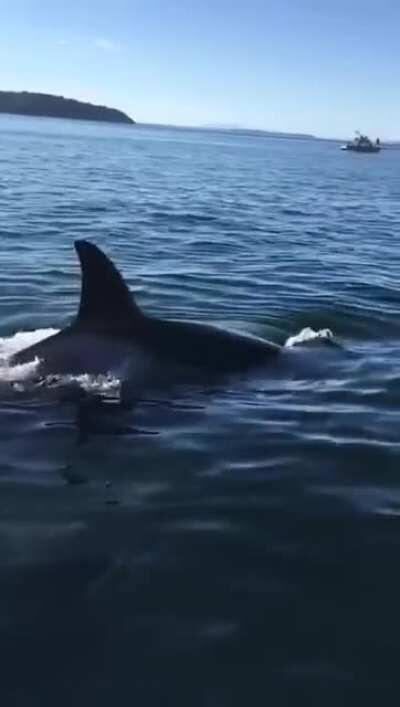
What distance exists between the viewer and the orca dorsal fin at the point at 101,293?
10.9 meters

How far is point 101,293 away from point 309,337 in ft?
14.7

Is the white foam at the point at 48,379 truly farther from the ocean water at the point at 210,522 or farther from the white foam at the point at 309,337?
the white foam at the point at 309,337

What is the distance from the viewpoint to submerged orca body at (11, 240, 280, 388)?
1096cm

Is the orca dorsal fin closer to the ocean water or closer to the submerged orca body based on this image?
the submerged orca body

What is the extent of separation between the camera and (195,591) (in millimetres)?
6406

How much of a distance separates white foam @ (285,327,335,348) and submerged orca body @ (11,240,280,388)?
7.06 feet

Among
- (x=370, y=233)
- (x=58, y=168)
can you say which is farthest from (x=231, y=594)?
(x=58, y=168)

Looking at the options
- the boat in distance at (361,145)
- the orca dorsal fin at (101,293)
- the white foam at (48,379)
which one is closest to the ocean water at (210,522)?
the white foam at (48,379)

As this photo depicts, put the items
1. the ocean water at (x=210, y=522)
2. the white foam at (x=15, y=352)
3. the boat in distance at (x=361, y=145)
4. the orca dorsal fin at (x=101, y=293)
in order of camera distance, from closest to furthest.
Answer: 1. the ocean water at (x=210, y=522)
2. the orca dorsal fin at (x=101, y=293)
3. the white foam at (x=15, y=352)
4. the boat in distance at (x=361, y=145)

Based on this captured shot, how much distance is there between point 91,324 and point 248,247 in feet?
52.2

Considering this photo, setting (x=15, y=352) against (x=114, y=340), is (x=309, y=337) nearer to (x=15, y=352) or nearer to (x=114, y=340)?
(x=114, y=340)

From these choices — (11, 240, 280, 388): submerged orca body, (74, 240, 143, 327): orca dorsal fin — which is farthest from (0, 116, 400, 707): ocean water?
(74, 240, 143, 327): orca dorsal fin

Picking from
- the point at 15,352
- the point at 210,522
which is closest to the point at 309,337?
the point at 15,352

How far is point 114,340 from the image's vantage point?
1134cm
